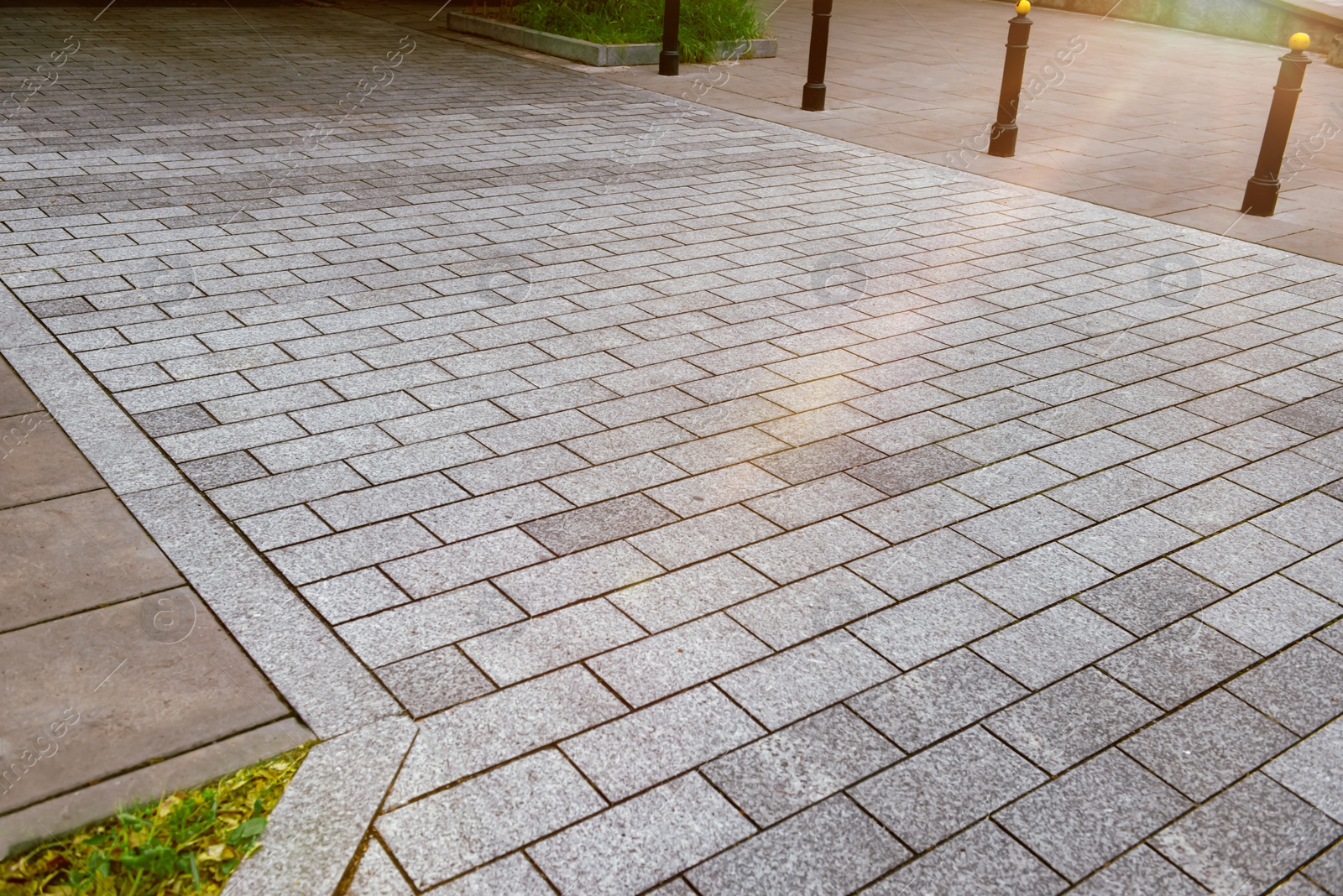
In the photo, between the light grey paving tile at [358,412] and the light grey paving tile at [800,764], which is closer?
the light grey paving tile at [800,764]

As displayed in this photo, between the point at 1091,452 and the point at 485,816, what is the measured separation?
3.23m

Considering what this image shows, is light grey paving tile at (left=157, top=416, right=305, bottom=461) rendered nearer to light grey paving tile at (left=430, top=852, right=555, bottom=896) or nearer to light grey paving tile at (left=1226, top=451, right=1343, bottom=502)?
light grey paving tile at (left=430, top=852, right=555, bottom=896)

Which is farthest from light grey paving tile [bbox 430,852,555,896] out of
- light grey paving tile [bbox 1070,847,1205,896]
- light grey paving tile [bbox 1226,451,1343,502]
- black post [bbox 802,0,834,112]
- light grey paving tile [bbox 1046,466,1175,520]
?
black post [bbox 802,0,834,112]

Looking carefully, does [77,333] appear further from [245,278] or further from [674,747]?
[674,747]

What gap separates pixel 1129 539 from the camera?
14.5 ft

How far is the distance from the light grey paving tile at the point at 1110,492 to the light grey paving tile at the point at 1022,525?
8 cm

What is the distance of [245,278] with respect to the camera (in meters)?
6.74

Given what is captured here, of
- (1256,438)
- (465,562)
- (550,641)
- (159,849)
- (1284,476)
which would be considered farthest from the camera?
(1256,438)

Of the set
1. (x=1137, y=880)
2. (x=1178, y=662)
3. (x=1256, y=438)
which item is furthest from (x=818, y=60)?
(x=1137, y=880)

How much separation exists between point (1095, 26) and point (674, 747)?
19089 mm

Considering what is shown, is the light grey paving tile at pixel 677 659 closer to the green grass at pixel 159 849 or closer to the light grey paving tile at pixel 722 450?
the green grass at pixel 159 849

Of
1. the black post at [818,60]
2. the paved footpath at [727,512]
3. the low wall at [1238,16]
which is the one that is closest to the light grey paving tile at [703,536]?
the paved footpath at [727,512]

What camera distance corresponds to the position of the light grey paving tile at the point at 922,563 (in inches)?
160

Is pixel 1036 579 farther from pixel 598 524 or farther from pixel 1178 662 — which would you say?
pixel 598 524
